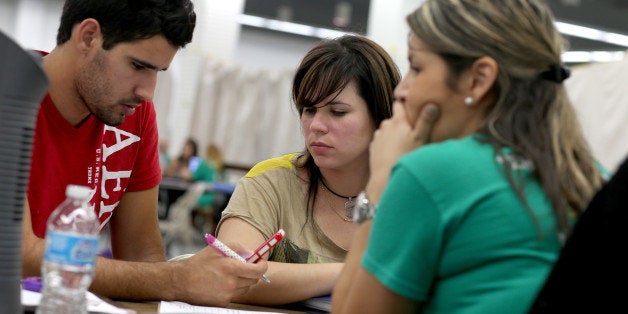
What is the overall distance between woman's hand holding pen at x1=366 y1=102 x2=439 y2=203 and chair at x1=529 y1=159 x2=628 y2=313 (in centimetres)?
37

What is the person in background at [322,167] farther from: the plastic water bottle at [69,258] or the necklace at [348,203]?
the plastic water bottle at [69,258]

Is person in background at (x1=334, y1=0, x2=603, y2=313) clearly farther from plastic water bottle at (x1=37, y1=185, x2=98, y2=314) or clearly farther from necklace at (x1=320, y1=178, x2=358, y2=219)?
necklace at (x1=320, y1=178, x2=358, y2=219)

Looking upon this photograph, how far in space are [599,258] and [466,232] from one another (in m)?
0.19

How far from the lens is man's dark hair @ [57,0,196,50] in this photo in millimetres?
1909

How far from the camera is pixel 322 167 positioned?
216cm

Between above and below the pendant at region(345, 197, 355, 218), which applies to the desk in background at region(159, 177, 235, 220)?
below

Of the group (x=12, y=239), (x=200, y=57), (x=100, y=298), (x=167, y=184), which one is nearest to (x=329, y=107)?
(x=100, y=298)

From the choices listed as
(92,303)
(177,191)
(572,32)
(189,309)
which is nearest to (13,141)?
(92,303)

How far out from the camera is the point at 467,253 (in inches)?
42.9

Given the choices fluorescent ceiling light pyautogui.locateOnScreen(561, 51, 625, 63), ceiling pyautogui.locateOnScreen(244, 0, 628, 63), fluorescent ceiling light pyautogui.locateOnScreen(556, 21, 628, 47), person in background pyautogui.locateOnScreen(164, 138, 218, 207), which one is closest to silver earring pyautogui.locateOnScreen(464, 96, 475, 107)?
person in background pyautogui.locateOnScreen(164, 138, 218, 207)

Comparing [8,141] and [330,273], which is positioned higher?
[8,141]

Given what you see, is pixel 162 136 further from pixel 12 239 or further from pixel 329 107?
pixel 12 239

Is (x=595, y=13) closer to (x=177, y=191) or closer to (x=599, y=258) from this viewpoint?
(x=177, y=191)

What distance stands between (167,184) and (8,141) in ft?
27.0
